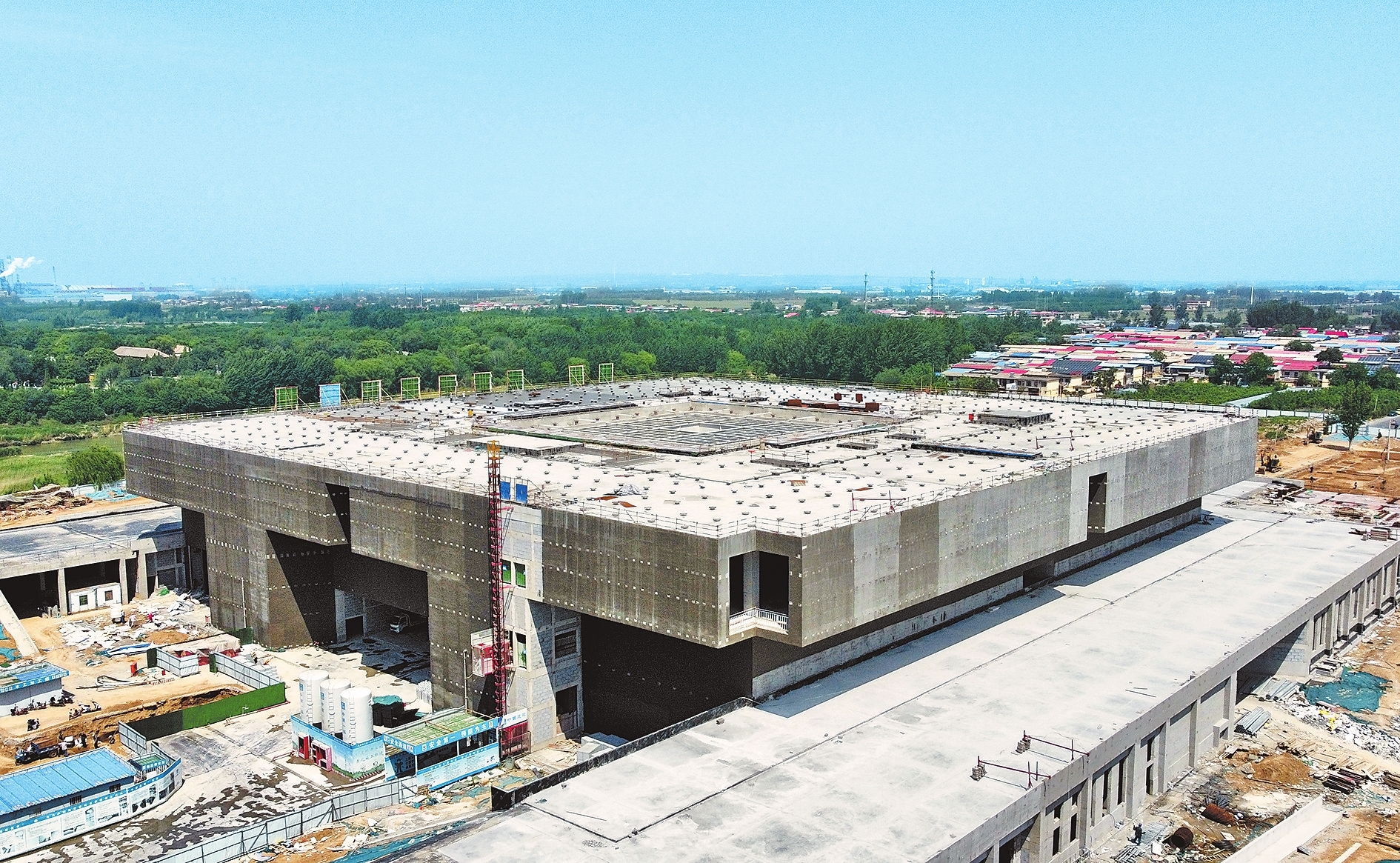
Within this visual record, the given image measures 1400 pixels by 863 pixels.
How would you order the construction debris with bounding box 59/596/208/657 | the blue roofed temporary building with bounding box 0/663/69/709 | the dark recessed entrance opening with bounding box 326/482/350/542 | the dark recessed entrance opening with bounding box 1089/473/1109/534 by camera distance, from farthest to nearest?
the construction debris with bounding box 59/596/208/657
the dark recessed entrance opening with bounding box 1089/473/1109/534
the dark recessed entrance opening with bounding box 326/482/350/542
the blue roofed temporary building with bounding box 0/663/69/709

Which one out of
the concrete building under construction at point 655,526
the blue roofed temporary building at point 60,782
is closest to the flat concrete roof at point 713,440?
the concrete building under construction at point 655,526

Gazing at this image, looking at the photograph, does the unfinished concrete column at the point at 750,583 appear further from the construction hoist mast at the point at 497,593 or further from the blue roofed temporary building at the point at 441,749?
the blue roofed temporary building at the point at 441,749

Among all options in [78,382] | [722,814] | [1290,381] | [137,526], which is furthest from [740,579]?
[78,382]

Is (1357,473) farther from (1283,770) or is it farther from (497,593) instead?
(497,593)

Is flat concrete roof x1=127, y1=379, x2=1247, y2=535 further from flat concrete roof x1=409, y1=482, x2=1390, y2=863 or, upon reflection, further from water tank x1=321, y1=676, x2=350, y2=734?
water tank x1=321, y1=676, x2=350, y2=734

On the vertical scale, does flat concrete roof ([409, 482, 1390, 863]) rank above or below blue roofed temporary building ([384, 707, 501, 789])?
above

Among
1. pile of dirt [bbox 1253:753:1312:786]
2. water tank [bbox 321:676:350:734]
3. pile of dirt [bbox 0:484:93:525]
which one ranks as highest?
water tank [bbox 321:676:350:734]

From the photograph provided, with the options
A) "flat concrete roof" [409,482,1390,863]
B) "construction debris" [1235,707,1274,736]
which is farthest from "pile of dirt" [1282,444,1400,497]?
"construction debris" [1235,707,1274,736]
